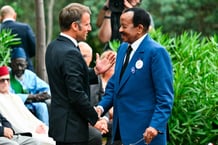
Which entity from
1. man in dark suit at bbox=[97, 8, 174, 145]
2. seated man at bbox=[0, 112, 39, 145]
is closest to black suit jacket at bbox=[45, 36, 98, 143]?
man in dark suit at bbox=[97, 8, 174, 145]

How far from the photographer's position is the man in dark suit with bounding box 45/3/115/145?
7551 mm

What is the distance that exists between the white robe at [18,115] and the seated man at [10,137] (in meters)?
0.33

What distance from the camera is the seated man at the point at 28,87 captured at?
11.9 meters

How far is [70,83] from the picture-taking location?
7508 mm

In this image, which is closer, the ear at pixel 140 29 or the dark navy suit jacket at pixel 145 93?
the dark navy suit jacket at pixel 145 93

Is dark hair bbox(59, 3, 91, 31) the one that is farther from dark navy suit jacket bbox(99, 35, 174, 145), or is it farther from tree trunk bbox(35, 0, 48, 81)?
tree trunk bbox(35, 0, 48, 81)

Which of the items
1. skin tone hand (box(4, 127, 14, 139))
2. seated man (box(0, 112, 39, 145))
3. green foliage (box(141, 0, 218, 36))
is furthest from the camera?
green foliage (box(141, 0, 218, 36))

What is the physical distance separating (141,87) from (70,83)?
0.65 m

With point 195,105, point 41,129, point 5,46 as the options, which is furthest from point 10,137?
point 5,46

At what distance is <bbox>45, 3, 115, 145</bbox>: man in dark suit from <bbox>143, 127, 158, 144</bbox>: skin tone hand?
64cm

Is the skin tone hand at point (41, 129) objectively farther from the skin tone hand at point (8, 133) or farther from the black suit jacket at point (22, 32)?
the black suit jacket at point (22, 32)

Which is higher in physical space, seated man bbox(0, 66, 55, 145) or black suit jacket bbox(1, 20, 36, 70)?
black suit jacket bbox(1, 20, 36, 70)

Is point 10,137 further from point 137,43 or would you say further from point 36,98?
point 137,43

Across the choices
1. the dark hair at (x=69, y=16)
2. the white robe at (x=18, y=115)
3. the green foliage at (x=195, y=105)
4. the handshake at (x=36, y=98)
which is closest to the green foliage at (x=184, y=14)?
the handshake at (x=36, y=98)
